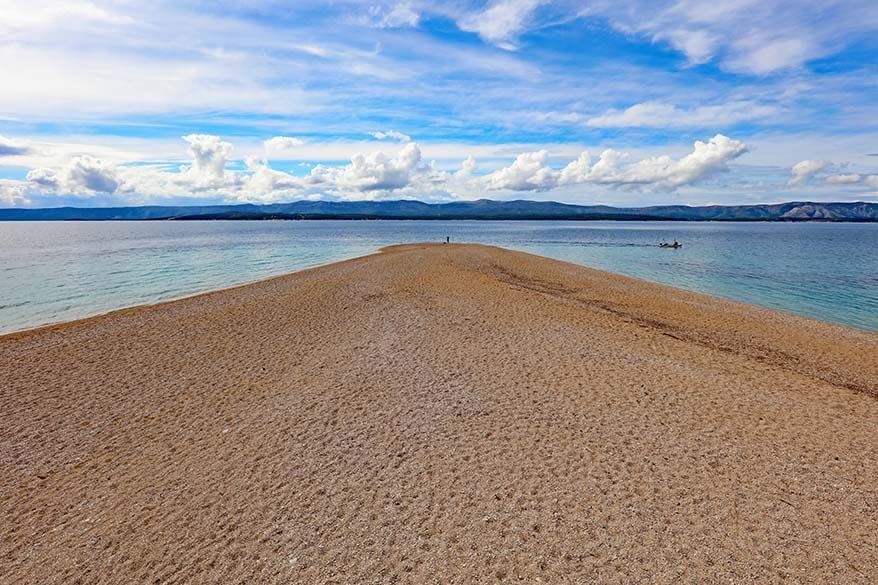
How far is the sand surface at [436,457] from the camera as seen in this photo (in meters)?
5.33

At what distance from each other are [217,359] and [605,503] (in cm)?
1035

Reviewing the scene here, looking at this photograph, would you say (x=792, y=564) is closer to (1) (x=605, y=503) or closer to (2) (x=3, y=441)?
(1) (x=605, y=503)

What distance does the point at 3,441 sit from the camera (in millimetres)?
A: 8234

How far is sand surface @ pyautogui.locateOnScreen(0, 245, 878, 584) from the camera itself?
5328mm

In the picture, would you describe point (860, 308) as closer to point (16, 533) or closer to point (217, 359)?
point (217, 359)

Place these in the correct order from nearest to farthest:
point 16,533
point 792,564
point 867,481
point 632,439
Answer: point 792,564 → point 16,533 → point 867,481 → point 632,439

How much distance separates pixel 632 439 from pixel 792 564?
9.66ft

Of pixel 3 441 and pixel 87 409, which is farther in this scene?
pixel 87 409

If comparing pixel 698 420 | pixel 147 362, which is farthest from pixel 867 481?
pixel 147 362

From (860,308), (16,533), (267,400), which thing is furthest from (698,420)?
(860,308)

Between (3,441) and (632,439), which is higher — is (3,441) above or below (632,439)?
below

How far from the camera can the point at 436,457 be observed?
7480 millimetres

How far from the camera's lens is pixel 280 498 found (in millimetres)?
6402

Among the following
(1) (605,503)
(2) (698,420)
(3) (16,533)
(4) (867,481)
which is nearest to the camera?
(3) (16,533)
